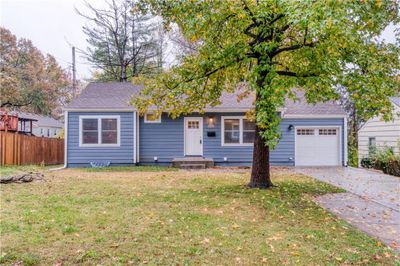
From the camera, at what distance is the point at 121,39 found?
2328 cm

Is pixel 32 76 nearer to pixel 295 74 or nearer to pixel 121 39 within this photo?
pixel 121 39

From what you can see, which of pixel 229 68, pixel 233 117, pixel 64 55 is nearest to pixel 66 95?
pixel 64 55

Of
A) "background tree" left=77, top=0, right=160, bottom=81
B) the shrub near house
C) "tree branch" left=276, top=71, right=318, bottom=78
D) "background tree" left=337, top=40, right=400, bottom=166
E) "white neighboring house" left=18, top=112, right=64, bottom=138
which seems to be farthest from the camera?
"white neighboring house" left=18, top=112, right=64, bottom=138

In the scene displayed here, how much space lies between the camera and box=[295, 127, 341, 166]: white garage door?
15445 mm

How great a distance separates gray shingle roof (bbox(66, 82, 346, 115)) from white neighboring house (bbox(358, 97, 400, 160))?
A: 271 centimetres

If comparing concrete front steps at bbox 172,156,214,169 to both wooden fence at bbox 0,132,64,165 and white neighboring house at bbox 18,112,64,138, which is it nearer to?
wooden fence at bbox 0,132,64,165

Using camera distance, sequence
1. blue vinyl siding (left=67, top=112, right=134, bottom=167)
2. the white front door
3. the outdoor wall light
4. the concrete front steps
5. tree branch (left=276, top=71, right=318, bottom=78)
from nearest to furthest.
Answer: tree branch (left=276, top=71, right=318, bottom=78)
the concrete front steps
blue vinyl siding (left=67, top=112, right=134, bottom=167)
the outdoor wall light
the white front door

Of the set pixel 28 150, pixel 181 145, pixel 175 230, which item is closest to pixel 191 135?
pixel 181 145

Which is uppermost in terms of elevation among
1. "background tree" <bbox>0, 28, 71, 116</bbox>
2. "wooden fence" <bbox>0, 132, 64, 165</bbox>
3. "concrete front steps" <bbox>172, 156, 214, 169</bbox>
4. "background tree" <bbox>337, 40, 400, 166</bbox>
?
"background tree" <bbox>0, 28, 71, 116</bbox>

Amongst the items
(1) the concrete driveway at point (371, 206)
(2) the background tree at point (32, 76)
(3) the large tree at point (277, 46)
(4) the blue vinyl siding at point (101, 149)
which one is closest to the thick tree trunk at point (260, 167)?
(3) the large tree at point (277, 46)

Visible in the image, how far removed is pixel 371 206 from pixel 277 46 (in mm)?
3933

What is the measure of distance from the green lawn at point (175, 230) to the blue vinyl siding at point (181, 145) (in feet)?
24.1

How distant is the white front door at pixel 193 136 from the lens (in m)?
15.2

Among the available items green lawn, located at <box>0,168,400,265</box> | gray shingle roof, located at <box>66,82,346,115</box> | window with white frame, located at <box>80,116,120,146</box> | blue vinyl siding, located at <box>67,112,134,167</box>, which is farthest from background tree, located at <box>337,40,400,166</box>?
window with white frame, located at <box>80,116,120,146</box>
